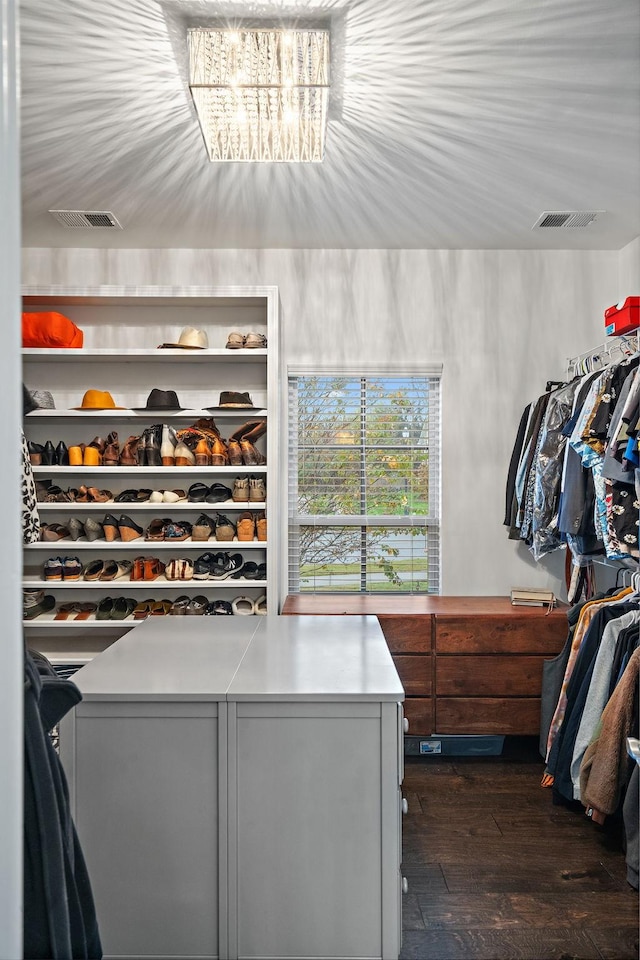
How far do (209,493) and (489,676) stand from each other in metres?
1.62

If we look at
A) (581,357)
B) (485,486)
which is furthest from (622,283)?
(485,486)

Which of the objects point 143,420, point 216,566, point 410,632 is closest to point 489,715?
point 410,632

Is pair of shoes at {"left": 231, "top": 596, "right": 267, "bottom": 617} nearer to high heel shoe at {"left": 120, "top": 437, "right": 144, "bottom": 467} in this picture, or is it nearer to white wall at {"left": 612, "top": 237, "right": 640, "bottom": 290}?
high heel shoe at {"left": 120, "top": 437, "right": 144, "bottom": 467}

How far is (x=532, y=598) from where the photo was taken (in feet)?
11.1

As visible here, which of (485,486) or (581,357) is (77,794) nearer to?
(485,486)

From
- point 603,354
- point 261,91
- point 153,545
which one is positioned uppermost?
point 261,91

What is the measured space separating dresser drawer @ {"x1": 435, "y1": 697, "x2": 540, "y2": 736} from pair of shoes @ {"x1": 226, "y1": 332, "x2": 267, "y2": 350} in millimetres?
1908

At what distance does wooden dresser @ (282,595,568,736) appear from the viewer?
3186 mm

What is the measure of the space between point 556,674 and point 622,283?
81.4 inches

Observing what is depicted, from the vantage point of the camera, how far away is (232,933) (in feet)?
5.45

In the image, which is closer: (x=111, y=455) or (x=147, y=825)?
(x=147, y=825)

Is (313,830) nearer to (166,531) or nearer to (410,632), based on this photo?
(410,632)

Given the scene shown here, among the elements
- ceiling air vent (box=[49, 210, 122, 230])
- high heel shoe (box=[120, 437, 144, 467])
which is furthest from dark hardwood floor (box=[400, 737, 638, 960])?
ceiling air vent (box=[49, 210, 122, 230])

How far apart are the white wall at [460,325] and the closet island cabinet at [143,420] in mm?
241
